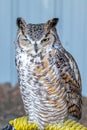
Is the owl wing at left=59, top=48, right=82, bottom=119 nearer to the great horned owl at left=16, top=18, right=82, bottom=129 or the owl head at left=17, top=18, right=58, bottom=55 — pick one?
the great horned owl at left=16, top=18, right=82, bottom=129

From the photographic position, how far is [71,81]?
15.7 ft

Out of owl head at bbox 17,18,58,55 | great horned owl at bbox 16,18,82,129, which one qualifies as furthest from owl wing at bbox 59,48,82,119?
owl head at bbox 17,18,58,55

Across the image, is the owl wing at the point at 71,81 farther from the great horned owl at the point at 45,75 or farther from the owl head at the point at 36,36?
the owl head at the point at 36,36

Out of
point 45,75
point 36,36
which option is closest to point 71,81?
point 45,75

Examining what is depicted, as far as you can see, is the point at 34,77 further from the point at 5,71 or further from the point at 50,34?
the point at 5,71

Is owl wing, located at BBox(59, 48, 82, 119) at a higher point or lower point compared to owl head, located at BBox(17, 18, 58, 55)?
lower

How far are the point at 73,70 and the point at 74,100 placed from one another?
243mm

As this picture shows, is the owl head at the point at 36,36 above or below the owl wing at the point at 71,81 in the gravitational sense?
above

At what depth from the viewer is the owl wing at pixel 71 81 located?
470 cm

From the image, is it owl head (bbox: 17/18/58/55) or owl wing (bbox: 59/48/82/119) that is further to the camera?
owl wing (bbox: 59/48/82/119)

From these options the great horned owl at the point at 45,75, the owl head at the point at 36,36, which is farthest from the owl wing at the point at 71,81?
the owl head at the point at 36,36

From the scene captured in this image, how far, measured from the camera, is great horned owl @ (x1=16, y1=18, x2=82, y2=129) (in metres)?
4.50

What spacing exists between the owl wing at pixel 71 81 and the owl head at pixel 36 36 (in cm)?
15

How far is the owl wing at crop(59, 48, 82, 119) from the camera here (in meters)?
4.70
